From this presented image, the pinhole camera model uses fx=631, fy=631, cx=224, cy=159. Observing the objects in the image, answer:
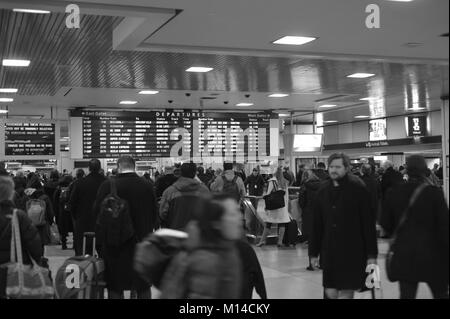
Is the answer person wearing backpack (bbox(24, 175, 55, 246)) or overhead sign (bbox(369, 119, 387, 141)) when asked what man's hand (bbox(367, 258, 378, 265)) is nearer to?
person wearing backpack (bbox(24, 175, 55, 246))

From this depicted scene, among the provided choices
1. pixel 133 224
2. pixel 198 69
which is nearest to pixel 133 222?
pixel 133 224

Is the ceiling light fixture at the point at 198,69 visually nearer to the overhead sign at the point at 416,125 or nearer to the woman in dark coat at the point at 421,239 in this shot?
the woman in dark coat at the point at 421,239

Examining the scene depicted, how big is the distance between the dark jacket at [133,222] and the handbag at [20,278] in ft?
3.62

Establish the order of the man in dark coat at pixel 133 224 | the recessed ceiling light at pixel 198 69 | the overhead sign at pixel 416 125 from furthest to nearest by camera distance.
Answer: the overhead sign at pixel 416 125 → the recessed ceiling light at pixel 198 69 → the man in dark coat at pixel 133 224

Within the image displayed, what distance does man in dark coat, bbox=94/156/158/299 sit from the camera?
607 cm

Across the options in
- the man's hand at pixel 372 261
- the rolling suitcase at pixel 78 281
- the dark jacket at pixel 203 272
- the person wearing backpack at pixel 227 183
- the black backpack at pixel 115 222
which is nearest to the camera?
the dark jacket at pixel 203 272

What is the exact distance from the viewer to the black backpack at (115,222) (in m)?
5.90

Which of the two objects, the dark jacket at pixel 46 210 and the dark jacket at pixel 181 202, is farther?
the dark jacket at pixel 46 210

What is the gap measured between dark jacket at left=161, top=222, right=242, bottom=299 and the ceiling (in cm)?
126

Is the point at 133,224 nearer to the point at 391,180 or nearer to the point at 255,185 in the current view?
the point at 391,180

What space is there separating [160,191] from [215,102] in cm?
563

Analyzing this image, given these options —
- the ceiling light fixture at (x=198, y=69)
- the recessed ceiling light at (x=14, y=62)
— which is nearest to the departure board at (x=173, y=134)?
the ceiling light fixture at (x=198, y=69)

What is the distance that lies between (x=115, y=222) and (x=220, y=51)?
4922 mm

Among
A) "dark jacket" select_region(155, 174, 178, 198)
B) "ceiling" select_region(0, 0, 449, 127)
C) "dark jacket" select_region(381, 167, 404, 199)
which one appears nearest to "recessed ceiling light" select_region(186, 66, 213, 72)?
"ceiling" select_region(0, 0, 449, 127)
